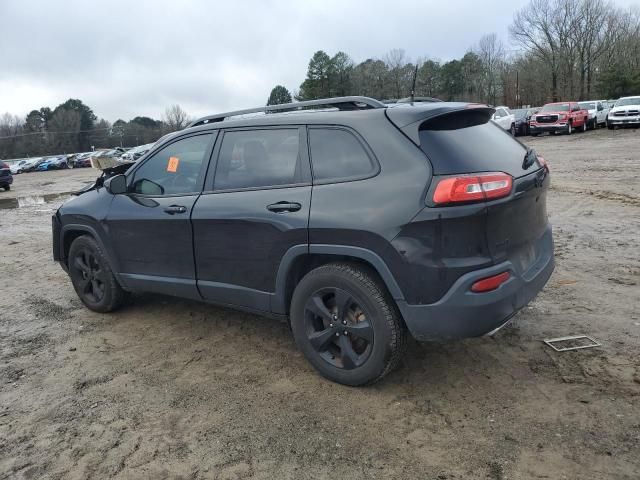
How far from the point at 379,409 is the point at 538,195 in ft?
5.56

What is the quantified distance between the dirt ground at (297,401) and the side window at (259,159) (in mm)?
1302

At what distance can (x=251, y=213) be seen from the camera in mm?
3611

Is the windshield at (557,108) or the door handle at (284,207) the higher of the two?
the windshield at (557,108)

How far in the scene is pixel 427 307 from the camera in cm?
297

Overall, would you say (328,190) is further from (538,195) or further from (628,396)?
(628,396)

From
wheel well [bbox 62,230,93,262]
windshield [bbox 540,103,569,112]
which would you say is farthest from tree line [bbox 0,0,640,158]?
wheel well [bbox 62,230,93,262]

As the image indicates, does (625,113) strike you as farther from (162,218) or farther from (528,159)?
(162,218)

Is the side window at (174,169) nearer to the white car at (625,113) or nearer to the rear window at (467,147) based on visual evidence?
the rear window at (467,147)

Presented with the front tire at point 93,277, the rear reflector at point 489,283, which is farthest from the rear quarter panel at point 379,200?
the front tire at point 93,277

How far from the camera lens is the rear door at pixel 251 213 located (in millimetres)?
3469

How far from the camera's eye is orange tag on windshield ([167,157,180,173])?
4.32 m

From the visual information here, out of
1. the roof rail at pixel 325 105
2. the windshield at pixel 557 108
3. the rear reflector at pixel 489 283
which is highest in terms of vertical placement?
the windshield at pixel 557 108

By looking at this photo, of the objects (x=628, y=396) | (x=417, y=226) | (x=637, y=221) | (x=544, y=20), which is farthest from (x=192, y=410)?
(x=544, y=20)

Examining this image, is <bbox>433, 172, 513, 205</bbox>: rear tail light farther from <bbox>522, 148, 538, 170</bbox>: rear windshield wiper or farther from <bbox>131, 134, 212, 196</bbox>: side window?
<bbox>131, 134, 212, 196</bbox>: side window
